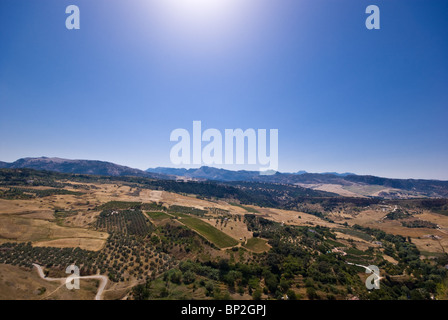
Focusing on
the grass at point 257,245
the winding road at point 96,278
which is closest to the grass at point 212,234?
the grass at point 257,245

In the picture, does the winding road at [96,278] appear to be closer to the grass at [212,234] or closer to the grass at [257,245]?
the grass at [212,234]

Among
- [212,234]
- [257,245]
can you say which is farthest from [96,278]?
[257,245]

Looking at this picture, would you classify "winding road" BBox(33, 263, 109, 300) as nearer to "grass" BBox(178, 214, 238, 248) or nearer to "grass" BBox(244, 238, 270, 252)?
"grass" BBox(178, 214, 238, 248)

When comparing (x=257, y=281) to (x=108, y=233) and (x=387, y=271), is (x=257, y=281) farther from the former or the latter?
(x=108, y=233)

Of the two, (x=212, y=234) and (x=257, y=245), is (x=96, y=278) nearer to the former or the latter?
(x=212, y=234)
